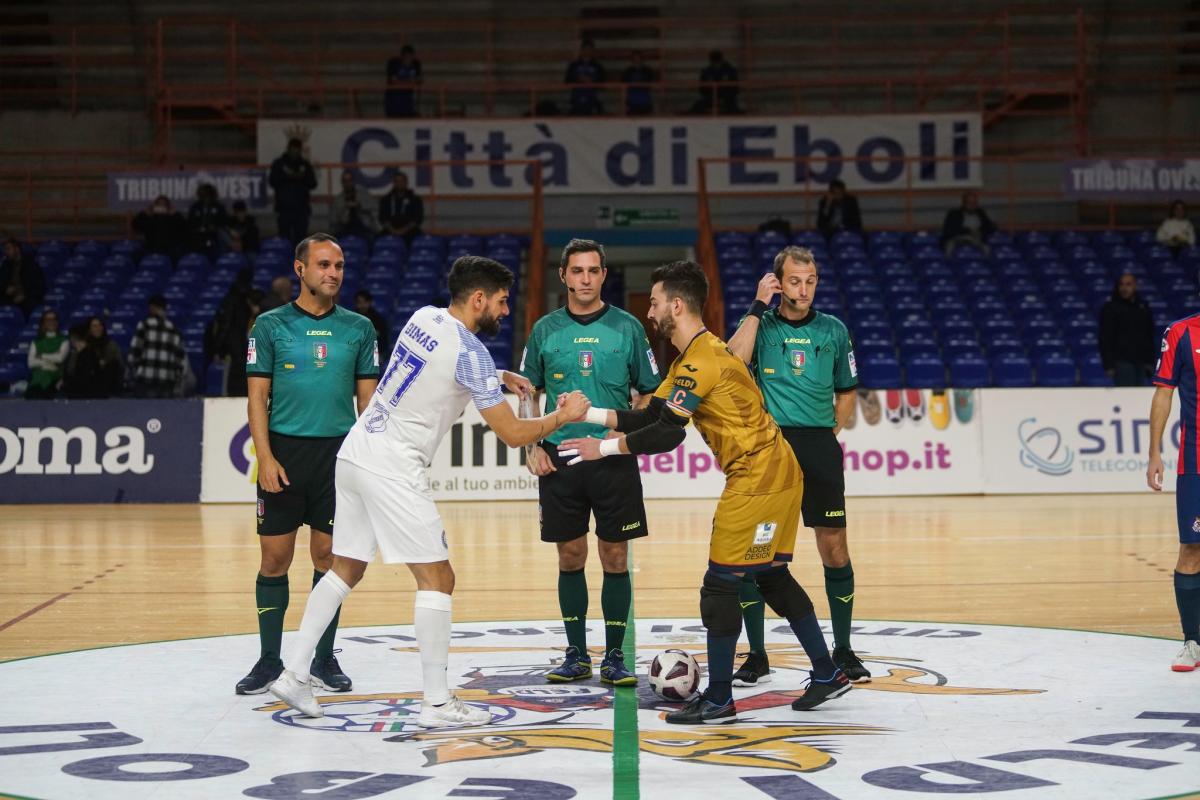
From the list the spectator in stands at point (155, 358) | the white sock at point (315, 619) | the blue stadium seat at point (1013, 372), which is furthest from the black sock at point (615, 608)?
the blue stadium seat at point (1013, 372)

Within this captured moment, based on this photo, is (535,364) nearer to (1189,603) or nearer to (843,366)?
(843,366)

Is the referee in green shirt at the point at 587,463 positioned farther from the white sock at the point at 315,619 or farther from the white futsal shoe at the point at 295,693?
the white futsal shoe at the point at 295,693

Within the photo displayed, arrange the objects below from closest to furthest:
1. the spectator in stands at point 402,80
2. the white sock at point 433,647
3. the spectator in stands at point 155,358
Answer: the white sock at point 433,647 → the spectator in stands at point 155,358 → the spectator in stands at point 402,80

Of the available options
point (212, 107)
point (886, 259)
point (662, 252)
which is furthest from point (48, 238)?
point (886, 259)

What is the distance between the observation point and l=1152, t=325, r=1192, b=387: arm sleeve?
747cm

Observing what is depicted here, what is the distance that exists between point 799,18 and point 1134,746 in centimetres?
2300

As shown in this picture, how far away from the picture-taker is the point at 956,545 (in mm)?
12625

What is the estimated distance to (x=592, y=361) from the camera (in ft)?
24.4

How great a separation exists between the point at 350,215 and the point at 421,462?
1655cm

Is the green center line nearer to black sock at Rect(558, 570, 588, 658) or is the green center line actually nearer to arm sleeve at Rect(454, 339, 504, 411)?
black sock at Rect(558, 570, 588, 658)

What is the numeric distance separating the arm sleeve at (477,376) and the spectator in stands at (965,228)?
1715cm

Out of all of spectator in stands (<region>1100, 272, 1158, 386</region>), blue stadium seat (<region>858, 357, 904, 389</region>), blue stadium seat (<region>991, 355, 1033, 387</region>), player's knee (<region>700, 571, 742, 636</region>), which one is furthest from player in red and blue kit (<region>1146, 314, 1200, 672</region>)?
spectator in stands (<region>1100, 272, 1158, 386</region>)

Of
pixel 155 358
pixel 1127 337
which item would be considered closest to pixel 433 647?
pixel 155 358

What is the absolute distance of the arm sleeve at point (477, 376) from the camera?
6.34m
